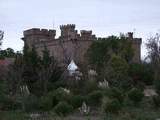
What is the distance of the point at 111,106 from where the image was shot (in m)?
22.3

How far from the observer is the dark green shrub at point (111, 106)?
22.3m

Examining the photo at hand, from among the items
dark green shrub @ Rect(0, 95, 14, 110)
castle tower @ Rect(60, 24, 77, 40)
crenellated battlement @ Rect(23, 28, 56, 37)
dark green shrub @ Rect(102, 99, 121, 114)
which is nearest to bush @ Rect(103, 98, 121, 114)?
dark green shrub @ Rect(102, 99, 121, 114)

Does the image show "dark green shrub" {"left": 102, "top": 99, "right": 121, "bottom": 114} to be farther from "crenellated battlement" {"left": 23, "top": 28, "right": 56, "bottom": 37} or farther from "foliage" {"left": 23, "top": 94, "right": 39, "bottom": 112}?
"crenellated battlement" {"left": 23, "top": 28, "right": 56, "bottom": 37}

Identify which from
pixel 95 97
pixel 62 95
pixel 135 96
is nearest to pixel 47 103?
pixel 62 95

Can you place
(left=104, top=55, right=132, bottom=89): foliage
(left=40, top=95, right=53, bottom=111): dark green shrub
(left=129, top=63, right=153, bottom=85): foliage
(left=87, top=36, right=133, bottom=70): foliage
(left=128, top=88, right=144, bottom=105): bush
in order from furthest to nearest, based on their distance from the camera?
(left=87, top=36, right=133, bottom=70): foliage
(left=129, top=63, right=153, bottom=85): foliage
(left=104, top=55, right=132, bottom=89): foliage
(left=128, top=88, right=144, bottom=105): bush
(left=40, top=95, right=53, bottom=111): dark green shrub

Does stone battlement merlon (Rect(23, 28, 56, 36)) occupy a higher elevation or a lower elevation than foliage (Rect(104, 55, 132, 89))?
higher

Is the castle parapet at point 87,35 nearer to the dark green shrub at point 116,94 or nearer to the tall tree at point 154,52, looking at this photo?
the tall tree at point 154,52

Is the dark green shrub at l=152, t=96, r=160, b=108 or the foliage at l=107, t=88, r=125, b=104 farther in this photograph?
the dark green shrub at l=152, t=96, r=160, b=108

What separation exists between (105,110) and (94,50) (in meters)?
28.2

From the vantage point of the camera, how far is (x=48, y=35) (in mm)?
63125

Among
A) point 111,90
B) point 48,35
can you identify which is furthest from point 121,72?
point 48,35

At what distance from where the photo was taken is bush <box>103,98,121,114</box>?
22266 millimetres

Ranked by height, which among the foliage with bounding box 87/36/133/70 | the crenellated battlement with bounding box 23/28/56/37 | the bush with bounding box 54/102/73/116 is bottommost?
the bush with bounding box 54/102/73/116

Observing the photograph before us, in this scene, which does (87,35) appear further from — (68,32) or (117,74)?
(117,74)
